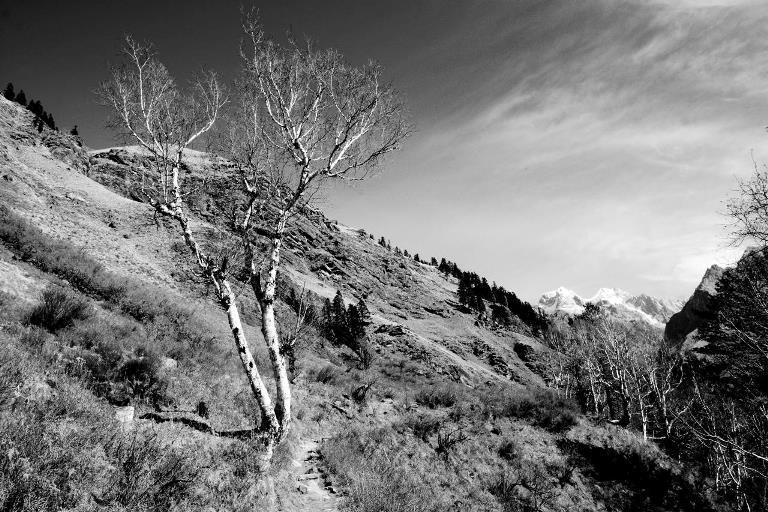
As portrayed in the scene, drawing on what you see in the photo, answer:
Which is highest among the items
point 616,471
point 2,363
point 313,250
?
point 313,250

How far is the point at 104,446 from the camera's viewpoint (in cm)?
509

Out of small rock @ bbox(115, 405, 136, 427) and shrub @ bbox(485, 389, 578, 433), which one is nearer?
small rock @ bbox(115, 405, 136, 427)

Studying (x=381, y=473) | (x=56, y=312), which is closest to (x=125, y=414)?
(x=56, y=312)

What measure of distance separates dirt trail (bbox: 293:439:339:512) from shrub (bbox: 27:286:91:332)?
666 centimetres

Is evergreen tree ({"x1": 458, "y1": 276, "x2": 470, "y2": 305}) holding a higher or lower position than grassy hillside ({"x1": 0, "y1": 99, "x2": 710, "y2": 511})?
higher

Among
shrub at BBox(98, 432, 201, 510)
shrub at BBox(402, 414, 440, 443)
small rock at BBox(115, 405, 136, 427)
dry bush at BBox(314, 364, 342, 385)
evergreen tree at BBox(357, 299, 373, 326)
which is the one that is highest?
evergreen tree at BBox(357, 299, 373, 326)

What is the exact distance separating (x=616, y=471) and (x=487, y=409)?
212 inches

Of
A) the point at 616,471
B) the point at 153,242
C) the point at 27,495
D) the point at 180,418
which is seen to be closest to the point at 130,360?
the point at 180,418

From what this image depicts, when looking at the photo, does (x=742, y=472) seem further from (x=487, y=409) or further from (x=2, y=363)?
(x=2, y=363)

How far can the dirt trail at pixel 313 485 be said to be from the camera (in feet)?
23.3

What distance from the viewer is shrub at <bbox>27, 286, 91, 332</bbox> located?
8562mm

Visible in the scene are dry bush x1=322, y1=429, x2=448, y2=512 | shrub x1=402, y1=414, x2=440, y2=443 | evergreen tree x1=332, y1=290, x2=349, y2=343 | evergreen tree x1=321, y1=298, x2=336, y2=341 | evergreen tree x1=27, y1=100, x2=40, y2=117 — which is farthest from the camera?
evergreen tree x1=27, y1=100, x2=40, y2=117

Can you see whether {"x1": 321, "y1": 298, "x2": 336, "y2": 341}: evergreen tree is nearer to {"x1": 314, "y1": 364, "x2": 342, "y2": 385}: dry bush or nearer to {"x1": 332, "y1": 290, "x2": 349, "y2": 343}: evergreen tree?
{"x1": 332, "y1": 290, "x2": 349, "y2": 343}: evergreen tree

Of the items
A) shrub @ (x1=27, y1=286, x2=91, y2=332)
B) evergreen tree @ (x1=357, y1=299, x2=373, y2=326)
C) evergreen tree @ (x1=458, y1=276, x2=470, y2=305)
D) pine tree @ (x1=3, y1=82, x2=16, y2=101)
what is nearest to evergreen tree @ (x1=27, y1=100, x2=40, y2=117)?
pine tree @ (x1=3, y1=82, x2=16, y2=101)
